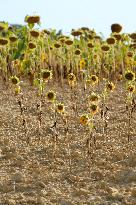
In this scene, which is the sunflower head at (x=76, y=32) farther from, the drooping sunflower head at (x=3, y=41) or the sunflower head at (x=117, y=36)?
the drooping sunflower head at (x=3, y=41)

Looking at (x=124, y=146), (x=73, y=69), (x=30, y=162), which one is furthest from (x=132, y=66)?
(x=30, y=162)

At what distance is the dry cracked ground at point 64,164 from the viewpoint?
2.95 m

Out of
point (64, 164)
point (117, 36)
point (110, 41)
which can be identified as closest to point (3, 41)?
point (110, 41)

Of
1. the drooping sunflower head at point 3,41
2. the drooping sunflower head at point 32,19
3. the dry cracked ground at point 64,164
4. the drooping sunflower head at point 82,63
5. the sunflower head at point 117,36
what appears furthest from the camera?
the drooping sunflower head at point 82,63

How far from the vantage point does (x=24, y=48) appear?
7598 mm

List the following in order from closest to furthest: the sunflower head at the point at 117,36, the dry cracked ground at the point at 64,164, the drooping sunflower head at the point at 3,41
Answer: the dry cracked ground at the point at 64,164 < the drooping sunflower head at the point at 3,41 < the sunflower head at the point at 117,36

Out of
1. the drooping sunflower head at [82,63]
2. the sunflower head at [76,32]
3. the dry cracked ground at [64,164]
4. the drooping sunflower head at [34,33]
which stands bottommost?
the dry cracked ground at [64,164]

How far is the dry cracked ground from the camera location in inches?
116

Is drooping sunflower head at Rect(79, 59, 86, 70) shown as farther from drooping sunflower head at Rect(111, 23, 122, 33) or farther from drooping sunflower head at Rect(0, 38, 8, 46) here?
drooping sunflower head at Rect(0, 38, 8, 46)

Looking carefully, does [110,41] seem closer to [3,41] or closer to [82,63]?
[82,63]

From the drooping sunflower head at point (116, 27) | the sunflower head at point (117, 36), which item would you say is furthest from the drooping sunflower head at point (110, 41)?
the drooping sunflower head at point (116, 27)

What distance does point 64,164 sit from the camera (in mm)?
3371

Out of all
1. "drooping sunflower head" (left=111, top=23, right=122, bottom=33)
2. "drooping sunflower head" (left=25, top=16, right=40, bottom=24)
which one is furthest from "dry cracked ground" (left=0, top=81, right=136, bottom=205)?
"drooping sunflower head" (left=111, top=23, right=122, bottom=33)

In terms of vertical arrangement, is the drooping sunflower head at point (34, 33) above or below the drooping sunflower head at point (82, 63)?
above
